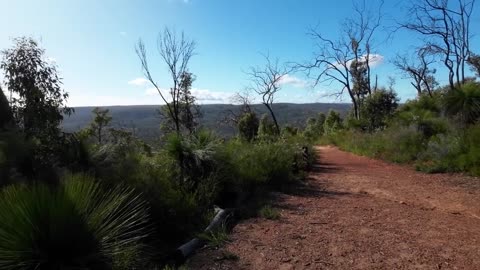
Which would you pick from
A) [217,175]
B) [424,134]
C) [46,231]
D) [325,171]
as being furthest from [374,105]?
[46,231]

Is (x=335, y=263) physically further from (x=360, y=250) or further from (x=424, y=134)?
(x=424, y=134)

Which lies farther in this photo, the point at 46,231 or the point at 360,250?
the point at 360,250

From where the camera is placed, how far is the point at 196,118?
143 ft

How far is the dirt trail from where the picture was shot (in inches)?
195

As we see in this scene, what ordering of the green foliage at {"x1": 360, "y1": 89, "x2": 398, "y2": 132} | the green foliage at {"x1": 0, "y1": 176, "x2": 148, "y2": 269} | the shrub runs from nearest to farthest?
the green foliage at {"x1": 0, "y1": 176, "x2": 148, "y2": 269} < the shrub < the green foliage at {"x1": 360, "y1": 89, "x2": 398, "y2": 132}

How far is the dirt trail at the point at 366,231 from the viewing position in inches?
195

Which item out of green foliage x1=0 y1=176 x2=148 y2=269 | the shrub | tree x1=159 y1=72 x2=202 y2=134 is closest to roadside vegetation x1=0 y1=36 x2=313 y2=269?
green foliage x1=0 y1=176 x2=148 y2=269

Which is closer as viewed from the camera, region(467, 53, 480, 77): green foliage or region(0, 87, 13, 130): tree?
region(0, 87, 13, 130): tree

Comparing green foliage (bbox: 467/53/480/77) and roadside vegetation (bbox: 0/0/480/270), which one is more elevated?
green foliage (bbox: 467/53/480/77)

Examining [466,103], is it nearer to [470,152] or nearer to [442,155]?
[442,155]

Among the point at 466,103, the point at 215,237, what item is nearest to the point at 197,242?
the point at 215,237

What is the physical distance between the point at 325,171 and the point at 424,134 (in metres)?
5.02

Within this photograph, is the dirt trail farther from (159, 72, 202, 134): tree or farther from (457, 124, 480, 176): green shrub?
(159, 72, 202, 134): tree

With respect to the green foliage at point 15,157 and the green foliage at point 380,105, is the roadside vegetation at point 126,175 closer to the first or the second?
the green foliage at point 15,157
